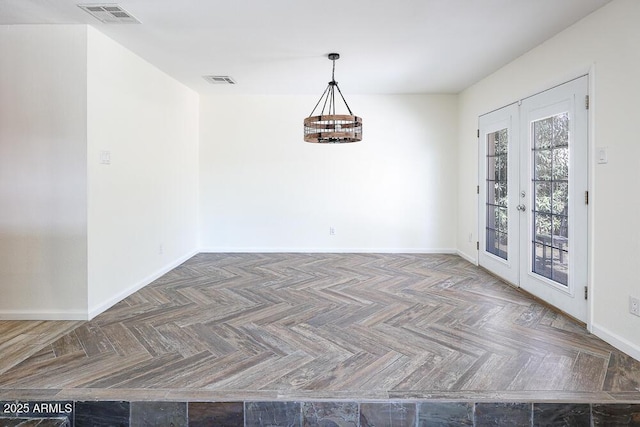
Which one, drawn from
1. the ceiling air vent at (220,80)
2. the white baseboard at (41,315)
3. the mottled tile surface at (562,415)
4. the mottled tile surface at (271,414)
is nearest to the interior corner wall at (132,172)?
the white baseboard at (41,315)

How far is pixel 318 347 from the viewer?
254 cm

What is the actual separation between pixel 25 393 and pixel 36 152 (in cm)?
→ 209

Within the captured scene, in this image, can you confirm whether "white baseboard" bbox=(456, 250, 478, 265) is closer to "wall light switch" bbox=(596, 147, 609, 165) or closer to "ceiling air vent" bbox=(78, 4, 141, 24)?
"wall light switch" bbox=(596, 147, 609, 165)

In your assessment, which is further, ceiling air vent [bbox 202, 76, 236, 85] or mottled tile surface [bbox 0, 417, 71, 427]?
ceiling air vent [bbox 202, 76, 236, 85]

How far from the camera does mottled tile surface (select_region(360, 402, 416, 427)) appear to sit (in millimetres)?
1884

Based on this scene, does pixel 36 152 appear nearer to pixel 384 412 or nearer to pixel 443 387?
pixel 384 412

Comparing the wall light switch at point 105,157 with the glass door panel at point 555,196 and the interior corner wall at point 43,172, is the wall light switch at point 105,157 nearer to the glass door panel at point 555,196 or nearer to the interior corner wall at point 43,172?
the interior corner wall at point 43,172

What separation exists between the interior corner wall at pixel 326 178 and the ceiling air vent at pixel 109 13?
281cm

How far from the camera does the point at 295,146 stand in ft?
19.2

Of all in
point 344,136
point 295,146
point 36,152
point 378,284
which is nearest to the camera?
point 36,152

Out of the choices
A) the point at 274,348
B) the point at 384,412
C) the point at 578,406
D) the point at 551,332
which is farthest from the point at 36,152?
the point at 551,332

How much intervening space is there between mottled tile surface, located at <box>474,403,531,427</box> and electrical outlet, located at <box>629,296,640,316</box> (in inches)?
48.2

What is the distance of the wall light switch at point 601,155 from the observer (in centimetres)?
270

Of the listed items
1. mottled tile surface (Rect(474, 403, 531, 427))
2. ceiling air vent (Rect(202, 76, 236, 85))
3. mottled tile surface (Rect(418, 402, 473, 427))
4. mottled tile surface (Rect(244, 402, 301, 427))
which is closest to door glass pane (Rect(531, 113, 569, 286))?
mottled tile surface (Rect(474, 403, 531, 427))
